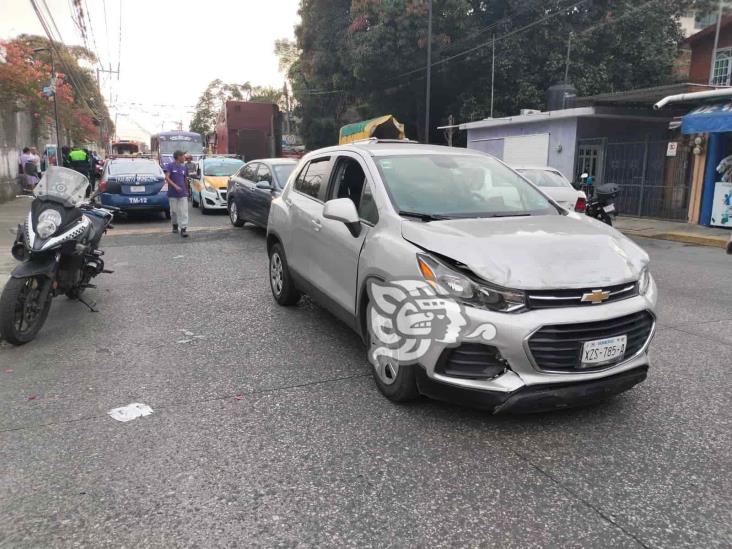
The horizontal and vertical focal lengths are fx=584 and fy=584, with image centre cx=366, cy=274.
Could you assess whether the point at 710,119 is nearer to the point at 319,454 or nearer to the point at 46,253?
the point at 319,454

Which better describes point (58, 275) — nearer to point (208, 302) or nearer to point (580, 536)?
point (208, 302)

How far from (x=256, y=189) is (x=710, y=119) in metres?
10.3

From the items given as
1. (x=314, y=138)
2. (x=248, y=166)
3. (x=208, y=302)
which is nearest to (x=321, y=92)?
(x=314, y=138)

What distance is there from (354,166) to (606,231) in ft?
6.71

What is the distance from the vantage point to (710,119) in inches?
523

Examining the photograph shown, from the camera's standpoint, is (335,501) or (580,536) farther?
(335,501)

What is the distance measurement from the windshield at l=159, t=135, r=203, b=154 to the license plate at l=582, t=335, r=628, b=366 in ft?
99.5

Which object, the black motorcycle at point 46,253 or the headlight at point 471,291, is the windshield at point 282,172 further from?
the headlight at point 471,291

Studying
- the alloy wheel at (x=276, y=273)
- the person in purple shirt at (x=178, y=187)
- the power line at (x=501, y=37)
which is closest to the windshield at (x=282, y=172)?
the person in purple shirt at (x=178, y=187)

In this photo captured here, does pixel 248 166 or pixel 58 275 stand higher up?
pixel 248 166

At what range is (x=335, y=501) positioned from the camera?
2.83 meters

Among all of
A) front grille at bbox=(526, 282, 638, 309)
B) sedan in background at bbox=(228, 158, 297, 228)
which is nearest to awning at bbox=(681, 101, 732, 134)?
sedan in background at bbox=(228, 158, 297, 228)

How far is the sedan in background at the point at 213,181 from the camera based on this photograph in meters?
15.5

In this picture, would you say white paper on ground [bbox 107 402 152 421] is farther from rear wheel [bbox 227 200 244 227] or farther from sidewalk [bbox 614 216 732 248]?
sidewalk [bbox 614 216 732 248]
